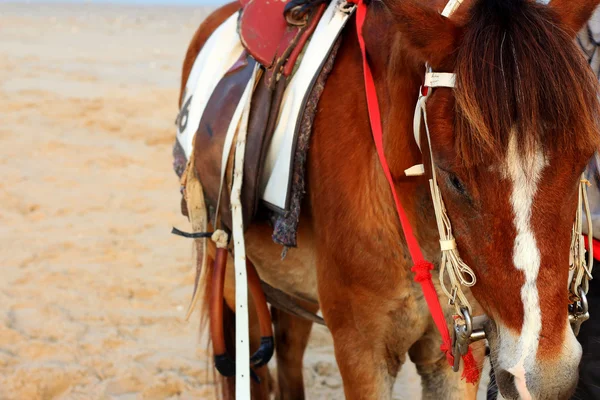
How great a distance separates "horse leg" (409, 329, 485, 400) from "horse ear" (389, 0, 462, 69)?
2.71ft

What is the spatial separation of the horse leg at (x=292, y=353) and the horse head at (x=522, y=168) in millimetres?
1708

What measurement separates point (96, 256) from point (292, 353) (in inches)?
79.4

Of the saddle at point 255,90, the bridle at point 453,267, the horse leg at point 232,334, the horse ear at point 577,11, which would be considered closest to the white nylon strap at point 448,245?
the bridle at point 453,267

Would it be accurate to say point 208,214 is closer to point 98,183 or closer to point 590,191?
point 590,191

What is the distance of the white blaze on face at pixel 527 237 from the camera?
1.31 m

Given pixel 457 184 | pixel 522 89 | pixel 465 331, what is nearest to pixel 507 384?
pixel 465 331

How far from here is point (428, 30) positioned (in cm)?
143

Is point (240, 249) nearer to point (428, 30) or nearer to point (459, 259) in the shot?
point (459, 259)

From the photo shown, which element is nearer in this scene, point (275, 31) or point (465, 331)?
point (465, 331)

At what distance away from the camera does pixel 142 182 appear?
6.08 m

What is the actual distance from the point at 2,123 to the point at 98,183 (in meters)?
2.06

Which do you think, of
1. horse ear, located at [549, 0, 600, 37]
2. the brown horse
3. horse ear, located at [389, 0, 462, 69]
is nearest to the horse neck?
the brown horse

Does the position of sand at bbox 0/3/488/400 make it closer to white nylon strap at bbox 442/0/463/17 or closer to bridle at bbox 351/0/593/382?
bridle at bbox 351/0/593/382

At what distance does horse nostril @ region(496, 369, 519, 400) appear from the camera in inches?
54.7
